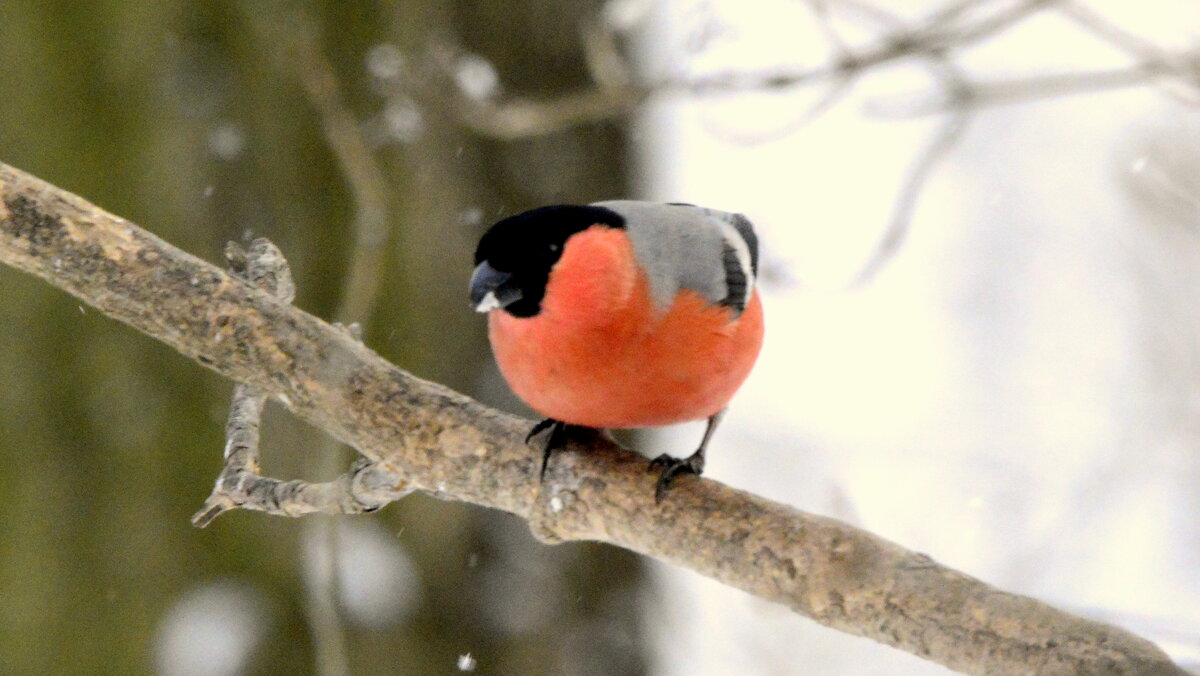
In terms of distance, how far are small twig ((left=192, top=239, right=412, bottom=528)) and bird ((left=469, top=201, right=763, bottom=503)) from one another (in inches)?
12.4

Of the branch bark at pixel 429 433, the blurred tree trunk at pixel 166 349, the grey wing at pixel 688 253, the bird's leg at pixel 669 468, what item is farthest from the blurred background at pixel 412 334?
the bird's leg at pixel 669 468

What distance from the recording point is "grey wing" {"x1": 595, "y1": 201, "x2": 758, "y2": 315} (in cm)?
209

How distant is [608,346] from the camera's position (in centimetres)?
195

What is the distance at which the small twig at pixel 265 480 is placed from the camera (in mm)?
1973

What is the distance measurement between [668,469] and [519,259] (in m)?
0.46

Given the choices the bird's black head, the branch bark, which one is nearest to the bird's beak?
the bird's black head

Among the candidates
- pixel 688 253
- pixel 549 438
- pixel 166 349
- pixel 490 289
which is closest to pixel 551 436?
pixel 549 438

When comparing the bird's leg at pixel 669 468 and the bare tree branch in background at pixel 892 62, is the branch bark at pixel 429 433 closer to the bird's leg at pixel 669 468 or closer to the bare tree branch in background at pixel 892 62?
the bird's leg at pixel 669 468

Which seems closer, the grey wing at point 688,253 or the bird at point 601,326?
the bird at point 601,326

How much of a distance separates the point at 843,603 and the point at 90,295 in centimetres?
140

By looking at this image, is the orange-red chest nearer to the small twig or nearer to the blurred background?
the small twig

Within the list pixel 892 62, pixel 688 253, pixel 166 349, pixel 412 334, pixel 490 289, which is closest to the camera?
pixel 490 289

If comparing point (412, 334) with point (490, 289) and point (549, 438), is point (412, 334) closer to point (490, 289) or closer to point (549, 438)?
point (549, 438)

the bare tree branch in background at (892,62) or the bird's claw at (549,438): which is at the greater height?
the bare tree branch in background at (892,62)
